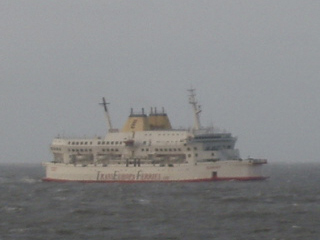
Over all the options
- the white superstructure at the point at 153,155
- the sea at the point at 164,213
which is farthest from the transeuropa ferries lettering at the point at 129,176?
the sea at the point at 164,213

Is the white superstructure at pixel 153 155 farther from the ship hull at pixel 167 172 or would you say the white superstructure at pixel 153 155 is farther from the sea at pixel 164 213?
the sea at pixel 164 213

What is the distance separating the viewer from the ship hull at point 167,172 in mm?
90750

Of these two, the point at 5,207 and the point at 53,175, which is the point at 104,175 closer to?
the point at 53,175

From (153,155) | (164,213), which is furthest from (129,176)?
(164,213)

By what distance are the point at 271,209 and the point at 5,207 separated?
18.3m

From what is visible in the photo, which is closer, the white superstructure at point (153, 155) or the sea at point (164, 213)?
the sea at point (164, 213)

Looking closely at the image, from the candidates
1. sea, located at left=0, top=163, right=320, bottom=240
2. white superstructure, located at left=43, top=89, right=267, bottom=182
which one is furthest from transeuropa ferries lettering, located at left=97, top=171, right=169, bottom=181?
sea, located at left=0, top=163, right=320, bottom=240

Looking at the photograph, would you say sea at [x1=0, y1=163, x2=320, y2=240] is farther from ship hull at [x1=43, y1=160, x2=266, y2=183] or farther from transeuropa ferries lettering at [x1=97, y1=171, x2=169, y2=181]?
transeuropa ferries lettering at [x1=97, y1=171, x2=169, y2=181]

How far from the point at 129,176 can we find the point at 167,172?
16.3 ft

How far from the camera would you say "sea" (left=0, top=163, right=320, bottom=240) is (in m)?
45.5

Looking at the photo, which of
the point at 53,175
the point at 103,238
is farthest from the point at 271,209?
the point at 53,175

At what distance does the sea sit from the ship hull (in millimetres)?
7970

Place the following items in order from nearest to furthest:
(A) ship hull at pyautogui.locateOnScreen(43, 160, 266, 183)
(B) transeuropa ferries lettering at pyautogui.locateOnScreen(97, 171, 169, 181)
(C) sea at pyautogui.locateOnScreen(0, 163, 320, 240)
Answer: (C) sea at pyautogui.locateOnScreen(0, 163, 320, 240), (A) ship hull at pyautogui.locateOnScreen(43, 160, 266, 183), (B) transeuropa ferries lettering at pyautogui.locateOnScreen(97, 171, 169, 181)

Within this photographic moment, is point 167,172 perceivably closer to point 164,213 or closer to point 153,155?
point 153,155
